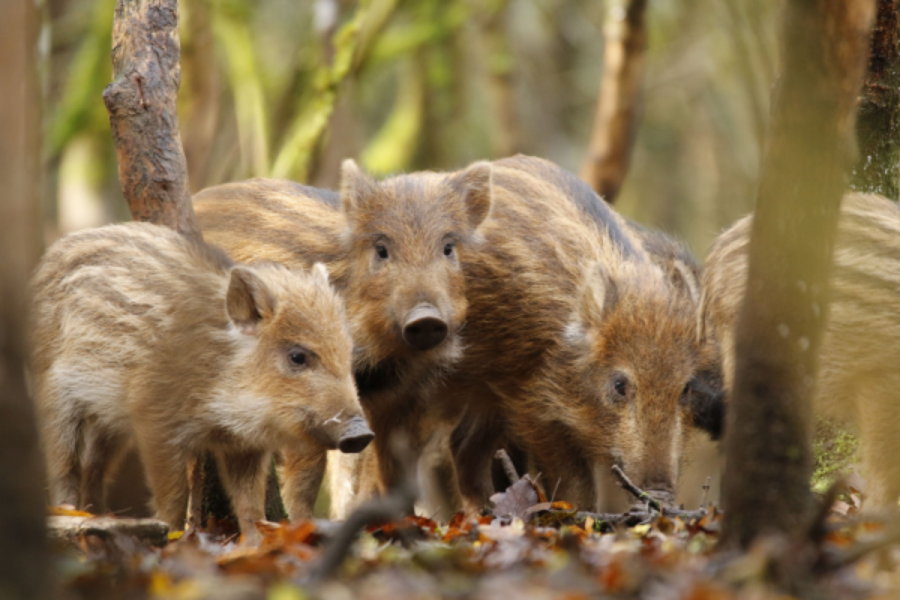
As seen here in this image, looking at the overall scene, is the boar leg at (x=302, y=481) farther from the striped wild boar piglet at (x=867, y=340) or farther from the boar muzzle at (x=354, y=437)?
the striped wild boar piglet at (x=867, y=340)

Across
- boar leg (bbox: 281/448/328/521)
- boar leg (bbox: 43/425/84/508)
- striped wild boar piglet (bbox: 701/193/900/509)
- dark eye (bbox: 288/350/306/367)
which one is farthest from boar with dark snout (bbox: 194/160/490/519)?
striped wild boar piglet (bbox: 701/193/900/509)

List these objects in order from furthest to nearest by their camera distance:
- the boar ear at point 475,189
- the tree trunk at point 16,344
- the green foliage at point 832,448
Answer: the boar ear at point 475,189, the green foliage at point 832,448, the tree trunk at point 16,344

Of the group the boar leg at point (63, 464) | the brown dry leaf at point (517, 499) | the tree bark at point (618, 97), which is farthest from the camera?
the tree bark at point (618, 97)

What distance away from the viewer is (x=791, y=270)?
2.78 metres

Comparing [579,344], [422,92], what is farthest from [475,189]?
[422,92]

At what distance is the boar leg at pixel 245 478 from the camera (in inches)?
182

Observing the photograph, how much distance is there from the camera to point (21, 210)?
2096 millimetres

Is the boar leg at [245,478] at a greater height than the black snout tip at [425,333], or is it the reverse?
the black snout tip at [425,333]

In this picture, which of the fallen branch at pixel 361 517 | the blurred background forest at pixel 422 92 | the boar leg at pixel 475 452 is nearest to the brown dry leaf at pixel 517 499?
the boar leg at pixel 475 452

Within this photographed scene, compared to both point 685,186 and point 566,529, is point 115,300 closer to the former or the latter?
point 566,529

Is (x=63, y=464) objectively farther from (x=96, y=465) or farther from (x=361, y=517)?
(x=361, y=517)

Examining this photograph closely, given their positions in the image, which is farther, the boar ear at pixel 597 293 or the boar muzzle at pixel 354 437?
the boar ear at pixel 597 293

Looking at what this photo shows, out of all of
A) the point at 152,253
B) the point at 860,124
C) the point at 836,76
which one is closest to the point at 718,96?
the point at 860,124

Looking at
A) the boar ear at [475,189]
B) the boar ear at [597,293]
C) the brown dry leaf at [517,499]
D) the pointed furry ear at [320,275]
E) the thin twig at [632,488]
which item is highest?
the boar ear at [475,189]
